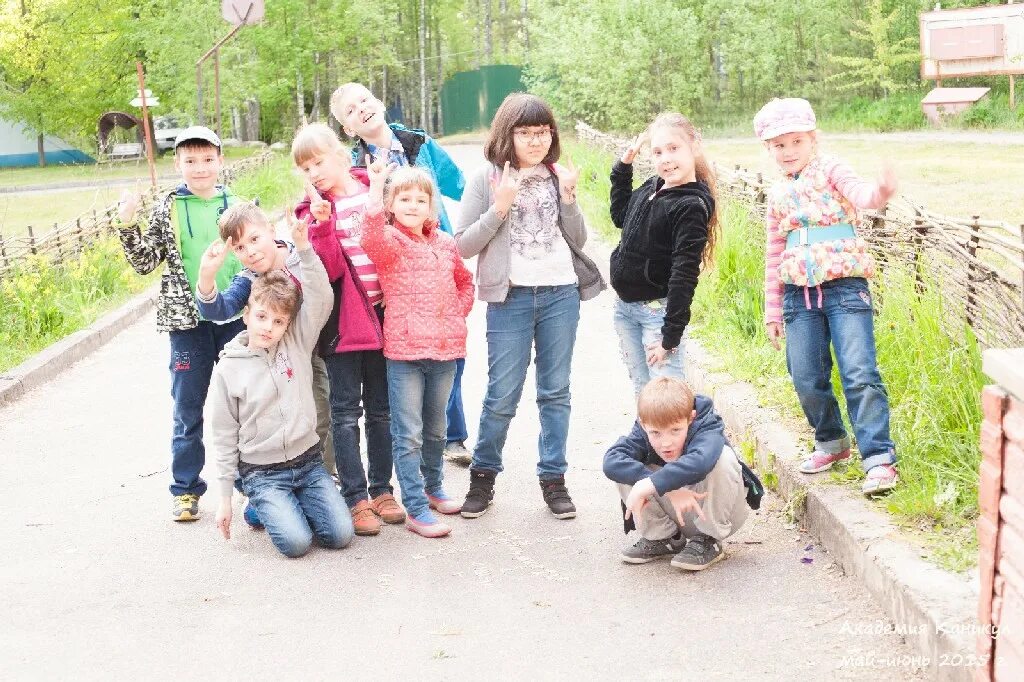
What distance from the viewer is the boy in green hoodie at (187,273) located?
18.1ft

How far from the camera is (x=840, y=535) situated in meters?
4.61

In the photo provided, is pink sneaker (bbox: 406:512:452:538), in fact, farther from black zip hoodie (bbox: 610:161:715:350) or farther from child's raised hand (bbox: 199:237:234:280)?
child's raised hand (bbox: 199:237:234:280)

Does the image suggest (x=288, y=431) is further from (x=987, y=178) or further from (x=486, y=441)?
(x=987, y=178)

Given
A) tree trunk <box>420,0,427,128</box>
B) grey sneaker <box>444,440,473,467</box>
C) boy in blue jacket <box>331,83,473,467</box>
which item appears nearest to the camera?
boy in blue jacket <box>331,83,473,467</box>

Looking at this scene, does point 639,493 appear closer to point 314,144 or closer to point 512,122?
point 512,122

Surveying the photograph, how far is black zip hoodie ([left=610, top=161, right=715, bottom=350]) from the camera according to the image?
16.5 feet

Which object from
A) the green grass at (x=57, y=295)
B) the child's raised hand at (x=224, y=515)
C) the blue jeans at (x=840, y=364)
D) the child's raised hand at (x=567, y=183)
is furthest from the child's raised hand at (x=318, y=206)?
the green grass at (x=57, y=295)

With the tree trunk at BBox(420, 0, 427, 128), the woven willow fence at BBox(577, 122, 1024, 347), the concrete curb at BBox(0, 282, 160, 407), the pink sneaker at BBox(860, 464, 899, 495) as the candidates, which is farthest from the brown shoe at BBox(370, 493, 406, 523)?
the tree trunk at BBox(420, 0, 427, 128)

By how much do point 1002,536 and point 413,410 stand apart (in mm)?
2729

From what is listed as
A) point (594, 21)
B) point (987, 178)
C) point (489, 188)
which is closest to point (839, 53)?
point (594, 21)

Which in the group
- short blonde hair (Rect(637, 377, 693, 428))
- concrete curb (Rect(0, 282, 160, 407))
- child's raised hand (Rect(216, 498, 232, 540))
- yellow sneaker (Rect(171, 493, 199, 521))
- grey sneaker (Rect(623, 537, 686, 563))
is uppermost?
short blonde hair (Rect(637, 377, 693, 428))

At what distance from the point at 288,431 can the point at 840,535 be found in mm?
2251

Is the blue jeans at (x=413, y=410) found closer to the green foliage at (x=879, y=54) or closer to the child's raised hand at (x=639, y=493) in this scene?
the child's raised hand at (x=639, y=493)

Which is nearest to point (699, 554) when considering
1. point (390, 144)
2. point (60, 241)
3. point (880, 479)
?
point (880, 479)
